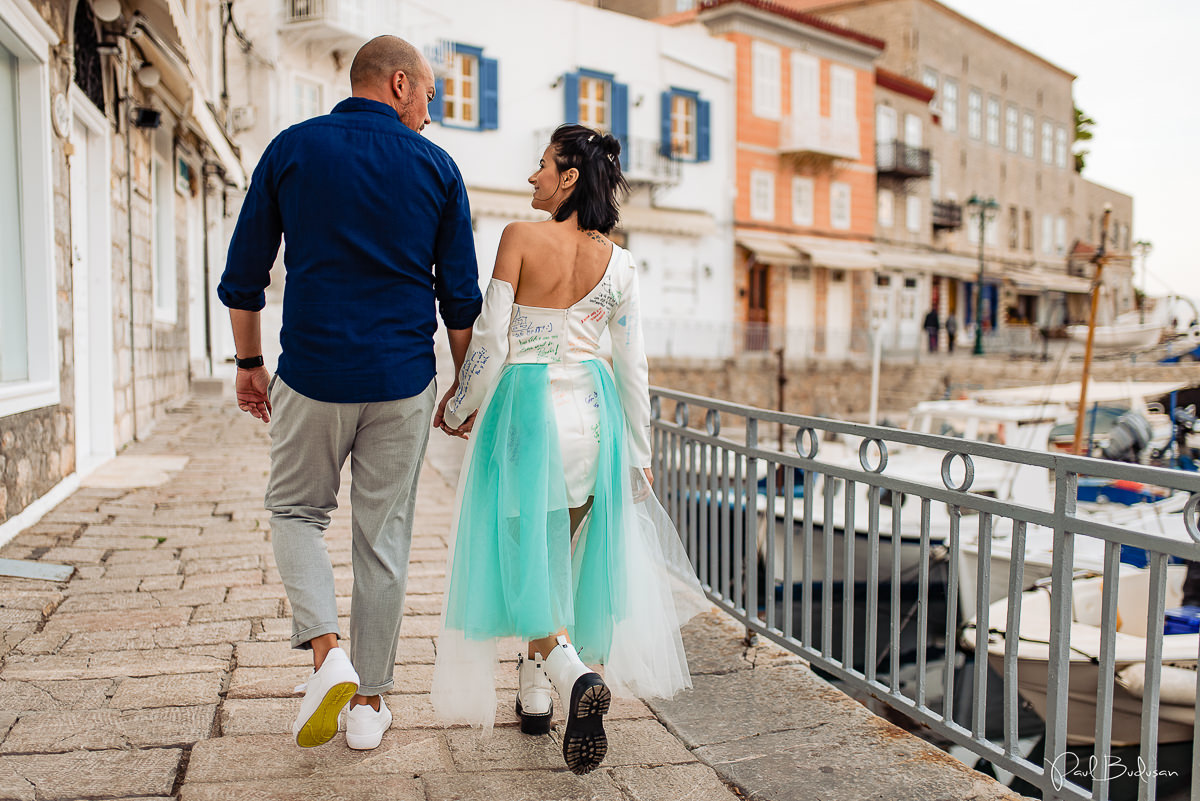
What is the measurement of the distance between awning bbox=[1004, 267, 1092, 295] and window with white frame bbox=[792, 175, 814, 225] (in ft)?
44.5

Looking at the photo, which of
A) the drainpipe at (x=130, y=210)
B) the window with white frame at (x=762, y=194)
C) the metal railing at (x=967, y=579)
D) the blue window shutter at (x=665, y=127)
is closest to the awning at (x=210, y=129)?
the drainpipe at (x=130, y=210)

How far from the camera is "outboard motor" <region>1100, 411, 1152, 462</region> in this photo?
11.0 m

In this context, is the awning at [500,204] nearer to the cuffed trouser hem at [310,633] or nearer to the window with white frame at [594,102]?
the window with white frame at [594,102]

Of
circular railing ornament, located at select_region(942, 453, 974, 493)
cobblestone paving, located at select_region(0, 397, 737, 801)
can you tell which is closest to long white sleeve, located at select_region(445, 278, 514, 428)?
cobblestone paving, located at select_region(0, 397, 737, 801)

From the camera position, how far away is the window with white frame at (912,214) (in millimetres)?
33312

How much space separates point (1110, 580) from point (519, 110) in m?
22.6

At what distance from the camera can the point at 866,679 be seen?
3.00m

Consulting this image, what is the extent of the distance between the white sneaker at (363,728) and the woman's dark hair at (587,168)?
1.43 metres

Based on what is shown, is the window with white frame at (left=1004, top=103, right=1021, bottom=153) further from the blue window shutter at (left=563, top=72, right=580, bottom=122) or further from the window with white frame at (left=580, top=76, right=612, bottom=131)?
the blue window shutter at (left=563, top=72, right=580, bottom=122)

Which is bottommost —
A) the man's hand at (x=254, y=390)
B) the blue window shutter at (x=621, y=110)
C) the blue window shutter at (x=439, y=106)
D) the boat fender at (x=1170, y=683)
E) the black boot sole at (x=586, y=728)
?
the boat fender at (x=1170, y=683)

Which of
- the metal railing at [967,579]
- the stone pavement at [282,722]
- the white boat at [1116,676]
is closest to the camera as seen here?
the metal railing at [967,579]

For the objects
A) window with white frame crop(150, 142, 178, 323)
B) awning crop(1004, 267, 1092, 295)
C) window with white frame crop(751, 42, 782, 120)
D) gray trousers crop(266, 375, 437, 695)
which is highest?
window with white frame crop(751, 42, 782, 120)

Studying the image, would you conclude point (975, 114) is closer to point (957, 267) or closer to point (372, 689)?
point (957, 267)

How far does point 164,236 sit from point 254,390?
30.0ft
